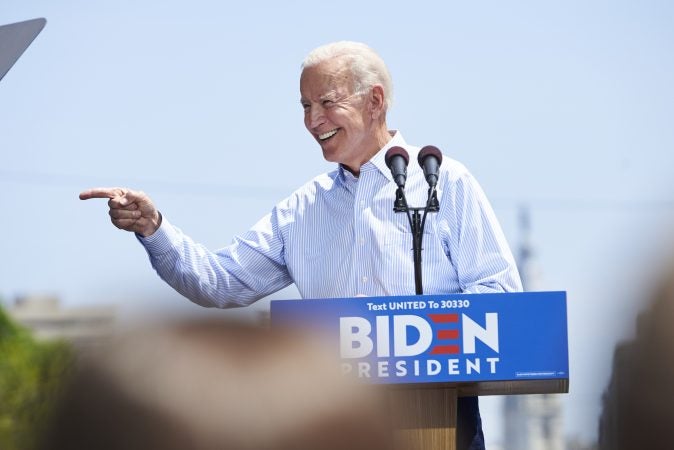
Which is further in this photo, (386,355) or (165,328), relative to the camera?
(386,355)

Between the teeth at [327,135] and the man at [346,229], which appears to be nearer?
the man at [346,229]

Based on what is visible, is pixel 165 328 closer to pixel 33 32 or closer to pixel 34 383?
pixel 34 383

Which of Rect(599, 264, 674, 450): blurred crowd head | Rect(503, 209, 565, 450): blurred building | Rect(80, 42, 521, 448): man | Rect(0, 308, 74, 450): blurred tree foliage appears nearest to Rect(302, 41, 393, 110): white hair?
Rect(80, 42, 521, 448): man

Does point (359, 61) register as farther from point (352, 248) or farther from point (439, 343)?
point (439, 343)

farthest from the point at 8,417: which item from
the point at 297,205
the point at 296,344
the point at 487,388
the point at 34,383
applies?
the point at 297,205

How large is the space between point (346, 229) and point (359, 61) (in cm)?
64

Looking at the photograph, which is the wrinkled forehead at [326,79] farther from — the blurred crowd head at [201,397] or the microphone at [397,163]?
the blurred crowd head at [201,397]

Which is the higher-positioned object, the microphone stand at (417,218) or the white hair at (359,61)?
the white hair at (359,61)

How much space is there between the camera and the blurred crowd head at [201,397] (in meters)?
0.86

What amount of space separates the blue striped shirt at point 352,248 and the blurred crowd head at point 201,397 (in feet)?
9.40

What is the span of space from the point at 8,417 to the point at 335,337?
2078mm

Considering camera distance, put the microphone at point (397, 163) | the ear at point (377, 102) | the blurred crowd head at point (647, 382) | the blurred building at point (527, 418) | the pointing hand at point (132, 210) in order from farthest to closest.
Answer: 1. the blurred building at point (527, 418)
2. the ear at point (377, 102)
3. the pointing hand at point (132, 210)
4. the microphone at point (397, 163)
5. the blurred crowd head at point (647, 382)

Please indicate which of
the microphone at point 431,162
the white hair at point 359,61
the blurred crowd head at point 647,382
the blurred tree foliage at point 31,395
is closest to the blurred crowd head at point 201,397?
the blurred tree foliage at point 31,395

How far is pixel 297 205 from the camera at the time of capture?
4.30 m
